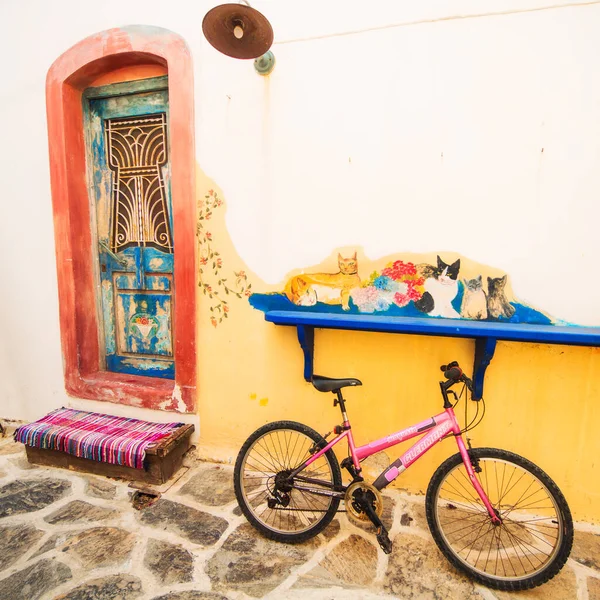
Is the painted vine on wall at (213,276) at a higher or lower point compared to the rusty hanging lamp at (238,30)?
lower

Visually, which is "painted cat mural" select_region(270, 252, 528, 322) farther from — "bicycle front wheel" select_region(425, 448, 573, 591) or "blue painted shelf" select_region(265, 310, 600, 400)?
"bicycle front wheel" select_region(425, 448, 573, 591)

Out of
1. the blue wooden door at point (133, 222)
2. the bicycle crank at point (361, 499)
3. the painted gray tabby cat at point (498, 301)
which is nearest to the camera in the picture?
the bicycle crank at point (361, 499)

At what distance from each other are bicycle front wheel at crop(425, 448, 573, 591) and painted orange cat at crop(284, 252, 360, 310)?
1.27 metres

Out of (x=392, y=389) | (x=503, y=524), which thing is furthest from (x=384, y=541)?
(x=392, y=389)

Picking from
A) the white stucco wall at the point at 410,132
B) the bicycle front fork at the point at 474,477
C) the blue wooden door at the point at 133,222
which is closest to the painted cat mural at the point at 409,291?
the white stucco wall at the point at 410,132

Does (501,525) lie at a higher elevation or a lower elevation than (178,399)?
lower

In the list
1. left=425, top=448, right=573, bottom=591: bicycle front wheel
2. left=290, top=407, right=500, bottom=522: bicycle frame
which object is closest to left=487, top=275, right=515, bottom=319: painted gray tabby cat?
left=290, top=407, right=500, bottom=522: bicycle frame

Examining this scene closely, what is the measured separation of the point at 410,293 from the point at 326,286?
62 centimetres

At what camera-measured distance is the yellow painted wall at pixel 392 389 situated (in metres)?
2.33

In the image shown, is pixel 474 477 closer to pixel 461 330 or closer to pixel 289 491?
pixel 461 330

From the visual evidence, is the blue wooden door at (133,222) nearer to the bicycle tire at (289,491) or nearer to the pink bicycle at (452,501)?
the bicycle tire at (289,491)

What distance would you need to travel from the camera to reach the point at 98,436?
2.80 m

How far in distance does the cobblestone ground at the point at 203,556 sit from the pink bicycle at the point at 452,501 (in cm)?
12

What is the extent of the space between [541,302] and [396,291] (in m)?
0.94
